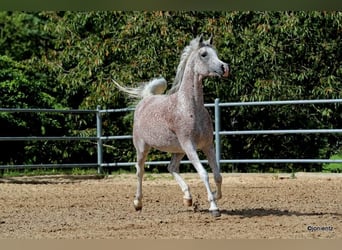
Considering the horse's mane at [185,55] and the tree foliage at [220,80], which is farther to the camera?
the tree foliage at [220,80]

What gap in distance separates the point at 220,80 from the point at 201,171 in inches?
299

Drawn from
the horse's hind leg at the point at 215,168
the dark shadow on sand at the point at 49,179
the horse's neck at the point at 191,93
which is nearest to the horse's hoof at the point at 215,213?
the horse's hind leg at the point at 215,168

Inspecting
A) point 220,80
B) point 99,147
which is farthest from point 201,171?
point 220,80

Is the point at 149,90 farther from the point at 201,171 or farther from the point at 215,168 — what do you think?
the point at 201,171

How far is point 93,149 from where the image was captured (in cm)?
1583

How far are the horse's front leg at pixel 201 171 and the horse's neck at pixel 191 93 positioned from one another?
395 millimetres

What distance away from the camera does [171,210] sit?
7.87 meters

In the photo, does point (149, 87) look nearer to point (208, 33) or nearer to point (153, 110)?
point (153, 110)

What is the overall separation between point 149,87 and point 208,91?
6.46m

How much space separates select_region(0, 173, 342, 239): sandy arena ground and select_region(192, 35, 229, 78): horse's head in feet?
4.62

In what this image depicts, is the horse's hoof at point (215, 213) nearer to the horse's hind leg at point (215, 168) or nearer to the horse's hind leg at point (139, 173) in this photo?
the horse's hind leg at point (215, 168)

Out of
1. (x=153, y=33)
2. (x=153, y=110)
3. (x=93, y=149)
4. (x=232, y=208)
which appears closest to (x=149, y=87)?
(x=153, y=110)

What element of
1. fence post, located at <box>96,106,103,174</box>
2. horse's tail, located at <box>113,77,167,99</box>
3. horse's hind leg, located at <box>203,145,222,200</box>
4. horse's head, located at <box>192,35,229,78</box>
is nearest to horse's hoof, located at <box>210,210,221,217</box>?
horse's hind leg, located at <box>203,145,222,200</box>

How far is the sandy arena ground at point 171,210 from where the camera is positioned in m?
6.18
